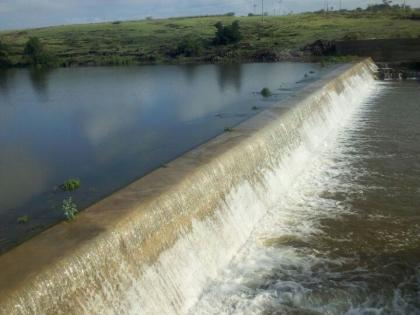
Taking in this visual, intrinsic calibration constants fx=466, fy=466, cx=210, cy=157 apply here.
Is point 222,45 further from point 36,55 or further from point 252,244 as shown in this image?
point 252,244

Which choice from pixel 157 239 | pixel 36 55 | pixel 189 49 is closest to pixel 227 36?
pixel 189 49

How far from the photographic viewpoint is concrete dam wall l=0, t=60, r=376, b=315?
17.2 ft

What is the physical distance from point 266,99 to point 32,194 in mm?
13433

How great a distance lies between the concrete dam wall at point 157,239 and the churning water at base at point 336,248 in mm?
356

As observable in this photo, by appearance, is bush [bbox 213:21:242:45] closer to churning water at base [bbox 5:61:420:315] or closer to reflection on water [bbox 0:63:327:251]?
reflection on water [bbox 0:63:327:251]

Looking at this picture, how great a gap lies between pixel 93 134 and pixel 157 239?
10.1 meters

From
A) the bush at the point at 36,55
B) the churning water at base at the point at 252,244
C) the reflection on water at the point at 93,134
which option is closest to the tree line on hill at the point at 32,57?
the bush at the point at 36,55

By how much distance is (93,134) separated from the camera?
52.7 feet

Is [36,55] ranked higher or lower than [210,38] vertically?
lower

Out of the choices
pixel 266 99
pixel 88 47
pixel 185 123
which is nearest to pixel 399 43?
pixel 266 99

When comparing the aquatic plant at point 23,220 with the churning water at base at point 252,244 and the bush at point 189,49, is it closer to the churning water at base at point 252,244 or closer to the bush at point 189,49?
the churning water at base at point 252,244

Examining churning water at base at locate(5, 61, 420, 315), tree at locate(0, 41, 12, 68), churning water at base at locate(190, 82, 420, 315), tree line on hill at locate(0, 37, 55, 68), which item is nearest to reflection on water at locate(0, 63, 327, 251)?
churning water at base at locate(5, 61, 420, 315)

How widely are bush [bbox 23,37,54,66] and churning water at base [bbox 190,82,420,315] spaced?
175ft

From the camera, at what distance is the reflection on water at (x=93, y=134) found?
9805 mm
